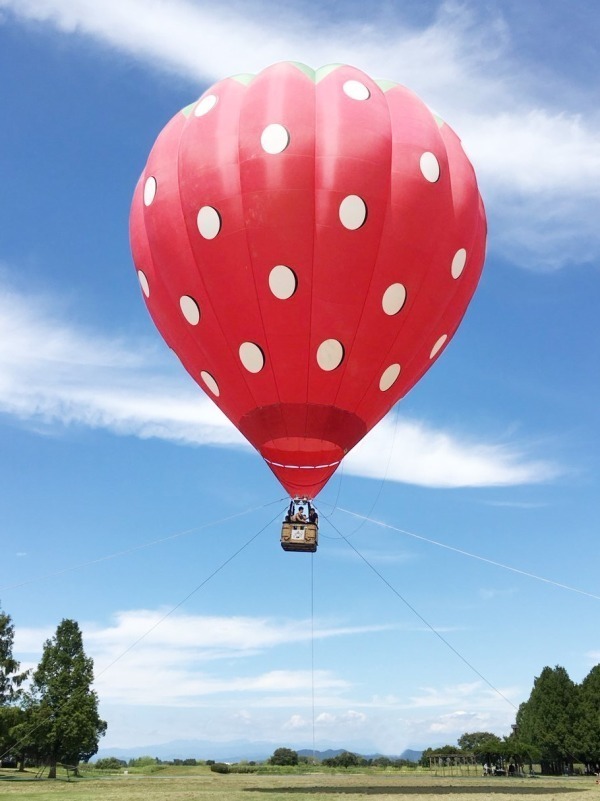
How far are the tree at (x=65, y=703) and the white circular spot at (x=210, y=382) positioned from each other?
29.1 m

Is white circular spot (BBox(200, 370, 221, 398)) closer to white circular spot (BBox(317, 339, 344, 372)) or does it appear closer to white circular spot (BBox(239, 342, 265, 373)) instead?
white circular spot (BBox(239, 342, 265, 373))

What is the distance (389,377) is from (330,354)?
185 centimetres

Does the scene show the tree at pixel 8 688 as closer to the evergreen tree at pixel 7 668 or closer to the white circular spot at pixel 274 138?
the evergreen tree at pixel 7 668

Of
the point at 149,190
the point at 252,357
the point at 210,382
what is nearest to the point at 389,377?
the point at 252,357

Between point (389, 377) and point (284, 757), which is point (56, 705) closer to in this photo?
point (284, 757)

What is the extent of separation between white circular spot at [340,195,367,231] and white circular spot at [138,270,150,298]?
17.1 feet

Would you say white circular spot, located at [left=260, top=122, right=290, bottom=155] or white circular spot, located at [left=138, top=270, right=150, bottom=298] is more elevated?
white circular spot, located at [left=260, top=122, right=290, bottom=155]

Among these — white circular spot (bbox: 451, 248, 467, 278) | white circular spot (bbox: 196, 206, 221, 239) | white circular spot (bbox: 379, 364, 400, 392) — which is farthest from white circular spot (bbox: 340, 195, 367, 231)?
white circular spot (bbox: 379, 364, 400, 392)

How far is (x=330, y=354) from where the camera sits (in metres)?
15.9

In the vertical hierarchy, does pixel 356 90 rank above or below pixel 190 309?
above

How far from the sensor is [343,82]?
15781 millimetres

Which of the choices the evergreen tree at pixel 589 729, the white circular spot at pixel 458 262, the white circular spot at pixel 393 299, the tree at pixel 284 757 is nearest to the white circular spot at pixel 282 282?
the white circular spot at pixel 393 299

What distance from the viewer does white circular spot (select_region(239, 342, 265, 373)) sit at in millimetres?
16016

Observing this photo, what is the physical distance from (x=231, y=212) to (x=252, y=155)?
119 centimetres
